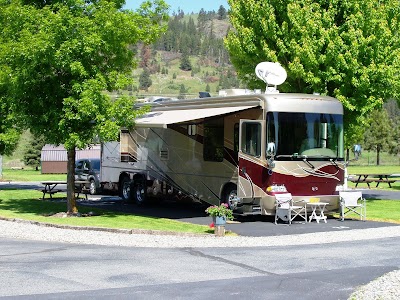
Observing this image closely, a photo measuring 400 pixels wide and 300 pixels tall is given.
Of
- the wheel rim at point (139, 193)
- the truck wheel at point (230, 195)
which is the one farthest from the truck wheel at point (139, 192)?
the truck wheel at point (230, 195)

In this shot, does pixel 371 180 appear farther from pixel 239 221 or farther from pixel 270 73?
pixel 239 221

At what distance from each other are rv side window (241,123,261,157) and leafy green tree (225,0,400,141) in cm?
593

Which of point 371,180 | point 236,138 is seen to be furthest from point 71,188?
point 371,180

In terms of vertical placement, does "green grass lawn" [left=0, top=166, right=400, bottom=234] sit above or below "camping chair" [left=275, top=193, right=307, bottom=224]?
below

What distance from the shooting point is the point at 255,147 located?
1833 centimetres

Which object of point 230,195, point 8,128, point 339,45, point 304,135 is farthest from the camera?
point 339,45

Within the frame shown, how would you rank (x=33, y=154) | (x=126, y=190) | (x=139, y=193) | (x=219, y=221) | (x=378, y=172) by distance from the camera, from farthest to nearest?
(x=33, y=154)
(x=378, y=172)
(x=126, y=190)
(x=139, y=193)
(x=219, y=221)

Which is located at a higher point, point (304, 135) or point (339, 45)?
point (339, 45)

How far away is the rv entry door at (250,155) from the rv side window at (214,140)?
1.26 m

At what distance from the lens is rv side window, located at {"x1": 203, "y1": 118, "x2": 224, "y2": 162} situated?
19.9m

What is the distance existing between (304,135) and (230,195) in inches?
112

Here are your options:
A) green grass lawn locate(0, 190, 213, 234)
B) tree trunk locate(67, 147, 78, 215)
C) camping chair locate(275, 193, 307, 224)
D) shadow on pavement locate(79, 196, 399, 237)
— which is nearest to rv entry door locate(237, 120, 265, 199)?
camping chair locate(275, 193, 307, 224)

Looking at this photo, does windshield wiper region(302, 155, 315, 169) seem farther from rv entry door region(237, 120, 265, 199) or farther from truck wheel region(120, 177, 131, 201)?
truck wheel region(120, 177, 131, 201)

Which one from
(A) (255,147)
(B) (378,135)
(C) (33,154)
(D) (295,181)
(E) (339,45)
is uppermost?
(B) (378,135)
